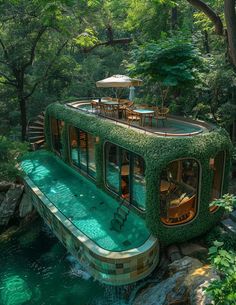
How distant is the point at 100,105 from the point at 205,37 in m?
9.88

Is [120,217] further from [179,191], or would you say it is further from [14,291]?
[14,291]

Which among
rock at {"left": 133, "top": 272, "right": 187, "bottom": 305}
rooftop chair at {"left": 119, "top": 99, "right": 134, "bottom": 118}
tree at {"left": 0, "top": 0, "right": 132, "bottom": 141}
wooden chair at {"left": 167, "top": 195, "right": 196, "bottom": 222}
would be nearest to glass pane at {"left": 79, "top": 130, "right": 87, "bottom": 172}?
rooftop chair at {"left": 119, "top": 99, "right": 134, "bottom": 118}

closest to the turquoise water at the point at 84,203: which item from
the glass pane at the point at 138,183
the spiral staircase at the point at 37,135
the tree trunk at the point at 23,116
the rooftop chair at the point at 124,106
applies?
the glass pane at the point at 138,183

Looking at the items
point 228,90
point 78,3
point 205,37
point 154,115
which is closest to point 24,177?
point 154,115

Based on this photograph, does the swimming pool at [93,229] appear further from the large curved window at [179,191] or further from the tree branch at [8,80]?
the tree branch at [8,80]

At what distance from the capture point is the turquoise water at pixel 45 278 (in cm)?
922

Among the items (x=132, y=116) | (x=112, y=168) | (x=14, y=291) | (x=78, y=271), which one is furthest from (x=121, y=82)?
(x=14, y=291)

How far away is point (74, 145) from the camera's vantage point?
13.9m

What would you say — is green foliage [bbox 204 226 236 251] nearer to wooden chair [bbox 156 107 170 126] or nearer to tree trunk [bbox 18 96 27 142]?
wooden chair [bbox 156 107 170 126]

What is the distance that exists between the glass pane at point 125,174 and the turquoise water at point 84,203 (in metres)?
0.57

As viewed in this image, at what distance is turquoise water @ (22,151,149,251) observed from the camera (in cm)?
906

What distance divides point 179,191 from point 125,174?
6.35 feet

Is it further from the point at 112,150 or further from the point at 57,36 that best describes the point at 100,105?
the point at 57,36

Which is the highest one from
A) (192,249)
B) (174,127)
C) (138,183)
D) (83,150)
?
(174,127)
